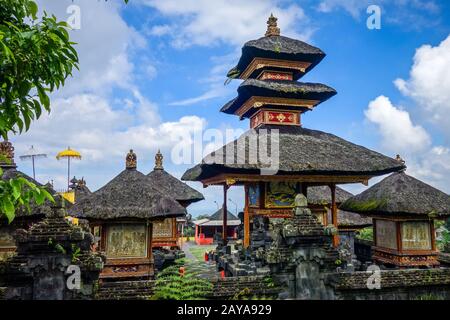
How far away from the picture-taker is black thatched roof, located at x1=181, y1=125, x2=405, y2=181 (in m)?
13.7

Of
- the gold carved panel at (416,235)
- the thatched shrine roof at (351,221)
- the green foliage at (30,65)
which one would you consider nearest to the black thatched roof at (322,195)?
the thatched shrine roof at (351,221)

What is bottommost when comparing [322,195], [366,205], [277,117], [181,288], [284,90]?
[181,288]

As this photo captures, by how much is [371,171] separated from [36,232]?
13048 millimetres

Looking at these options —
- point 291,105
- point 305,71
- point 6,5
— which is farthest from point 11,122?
point 305,71

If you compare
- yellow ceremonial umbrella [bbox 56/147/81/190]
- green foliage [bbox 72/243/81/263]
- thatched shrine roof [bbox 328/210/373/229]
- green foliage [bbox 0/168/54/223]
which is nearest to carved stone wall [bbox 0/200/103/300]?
green foliage [bbox 72/243/81/263]

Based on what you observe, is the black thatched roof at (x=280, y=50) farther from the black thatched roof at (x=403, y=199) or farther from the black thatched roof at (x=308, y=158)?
the black thatched roof at (x=403, y=199)

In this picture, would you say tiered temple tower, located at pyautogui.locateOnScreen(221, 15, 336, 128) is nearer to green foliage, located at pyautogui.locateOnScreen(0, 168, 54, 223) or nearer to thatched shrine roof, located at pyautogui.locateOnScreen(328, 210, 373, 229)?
thatched shrine roof, located at pyautogui.locateOnScreen(328, 210, 373, 229)

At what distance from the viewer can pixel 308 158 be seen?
14.8 metres

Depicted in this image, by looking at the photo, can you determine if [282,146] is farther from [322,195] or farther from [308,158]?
[322,195]

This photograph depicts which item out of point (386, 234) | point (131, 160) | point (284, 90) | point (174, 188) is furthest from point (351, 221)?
point (131, 160)

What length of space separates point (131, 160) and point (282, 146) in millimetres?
6780

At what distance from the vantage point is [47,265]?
901 centimetres

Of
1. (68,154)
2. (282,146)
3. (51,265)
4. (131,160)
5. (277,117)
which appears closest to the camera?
(51,265)
